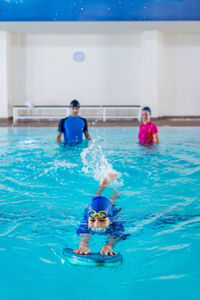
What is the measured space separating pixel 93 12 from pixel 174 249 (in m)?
10.7

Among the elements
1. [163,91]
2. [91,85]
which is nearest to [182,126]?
[163,91]

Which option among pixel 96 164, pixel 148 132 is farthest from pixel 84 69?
pixel 96 164

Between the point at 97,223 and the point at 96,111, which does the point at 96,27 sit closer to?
the point at 96,111

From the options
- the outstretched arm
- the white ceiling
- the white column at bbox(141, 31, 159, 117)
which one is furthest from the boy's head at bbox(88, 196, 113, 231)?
the white column at bbox(141, 31, 159, 117)

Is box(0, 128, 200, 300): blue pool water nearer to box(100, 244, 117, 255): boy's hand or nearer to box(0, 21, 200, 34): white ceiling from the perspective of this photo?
box(100, 244, 117, 255): boy's hand

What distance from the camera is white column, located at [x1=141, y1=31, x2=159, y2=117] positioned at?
586 inches

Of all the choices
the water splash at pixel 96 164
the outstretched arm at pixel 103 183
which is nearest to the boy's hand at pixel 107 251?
the outstretched arm at pixel 103 183

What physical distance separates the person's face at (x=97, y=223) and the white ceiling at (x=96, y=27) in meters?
10.7

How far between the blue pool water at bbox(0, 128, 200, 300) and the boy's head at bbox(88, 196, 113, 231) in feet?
0.40

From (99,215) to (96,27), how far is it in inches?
452

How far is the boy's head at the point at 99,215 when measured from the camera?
3.63m

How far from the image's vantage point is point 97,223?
3.65m

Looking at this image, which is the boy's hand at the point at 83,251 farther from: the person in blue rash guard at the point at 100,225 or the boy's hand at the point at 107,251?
the person in blue rash guard at the point at 100,225

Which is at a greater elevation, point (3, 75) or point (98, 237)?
point (3, 75)
